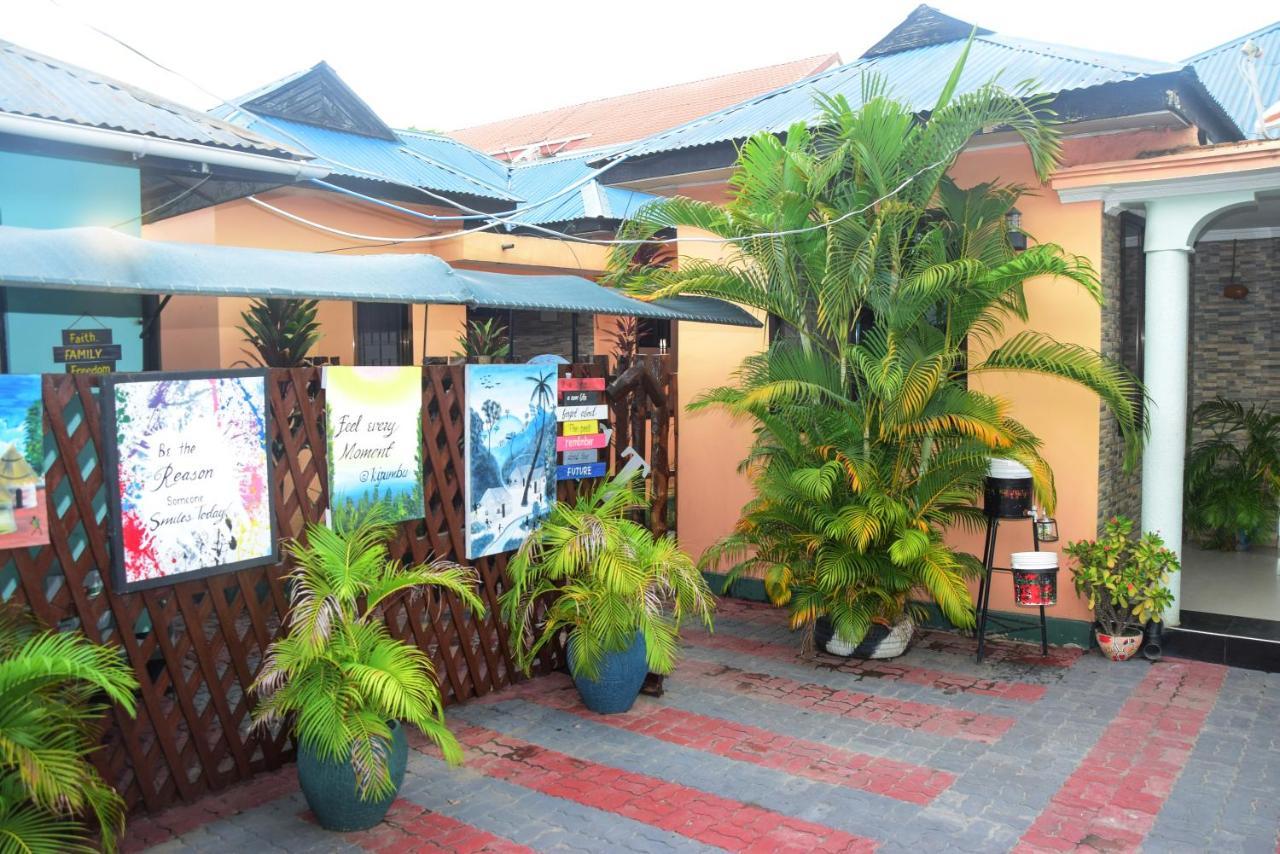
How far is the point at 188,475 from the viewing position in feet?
16.1

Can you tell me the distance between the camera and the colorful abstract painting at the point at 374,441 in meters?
5.52

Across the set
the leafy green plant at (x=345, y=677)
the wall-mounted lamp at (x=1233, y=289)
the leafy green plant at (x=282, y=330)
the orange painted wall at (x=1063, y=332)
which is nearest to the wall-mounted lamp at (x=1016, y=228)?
Result: the orange painted wall at (x=1063, y=332)

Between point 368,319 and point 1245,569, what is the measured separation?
1002 centimetres

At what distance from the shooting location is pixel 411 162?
13.5m

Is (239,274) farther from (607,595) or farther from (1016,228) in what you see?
(1016,228)

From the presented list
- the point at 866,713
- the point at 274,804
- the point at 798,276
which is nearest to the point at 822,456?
the point at 798,276

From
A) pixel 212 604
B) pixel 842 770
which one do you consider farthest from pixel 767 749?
pixel 212 604

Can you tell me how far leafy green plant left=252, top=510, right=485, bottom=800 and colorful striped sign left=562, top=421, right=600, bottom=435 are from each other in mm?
2186

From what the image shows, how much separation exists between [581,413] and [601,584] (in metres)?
1.51

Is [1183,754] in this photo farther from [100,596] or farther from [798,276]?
[100,596]

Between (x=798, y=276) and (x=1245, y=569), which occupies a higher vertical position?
(x=798, y=276)

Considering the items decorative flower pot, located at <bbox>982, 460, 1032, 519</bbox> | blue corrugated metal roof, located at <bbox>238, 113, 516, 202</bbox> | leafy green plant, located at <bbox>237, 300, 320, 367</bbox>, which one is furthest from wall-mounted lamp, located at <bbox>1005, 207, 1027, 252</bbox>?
blue corrugated metal roof, located at <bbox>238, 113, 516, 202</bbox>

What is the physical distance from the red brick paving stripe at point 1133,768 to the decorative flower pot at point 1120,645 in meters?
0.25

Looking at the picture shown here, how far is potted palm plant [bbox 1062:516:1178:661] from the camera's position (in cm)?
708
